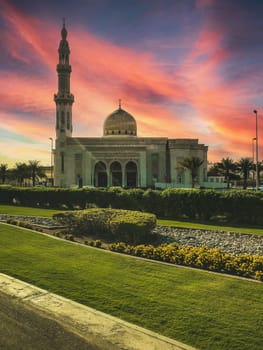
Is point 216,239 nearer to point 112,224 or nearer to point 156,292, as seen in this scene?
point 112,224

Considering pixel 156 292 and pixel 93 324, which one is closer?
pixel 93 324

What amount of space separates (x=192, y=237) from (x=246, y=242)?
233 cm

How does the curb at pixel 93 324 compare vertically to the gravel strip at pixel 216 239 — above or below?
below

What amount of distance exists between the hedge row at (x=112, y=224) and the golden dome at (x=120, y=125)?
63.9m

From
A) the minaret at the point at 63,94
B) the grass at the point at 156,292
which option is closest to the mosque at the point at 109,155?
the minaret at the point at 63,94

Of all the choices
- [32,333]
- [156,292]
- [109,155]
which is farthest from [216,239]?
[109,155]

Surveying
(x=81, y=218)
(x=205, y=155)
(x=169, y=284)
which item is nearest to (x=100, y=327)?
(x=169, y=284)

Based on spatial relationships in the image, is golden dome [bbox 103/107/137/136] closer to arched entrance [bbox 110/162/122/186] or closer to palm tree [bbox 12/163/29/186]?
arched entrance [bbox 110/162/122/186]

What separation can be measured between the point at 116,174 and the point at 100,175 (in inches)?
139

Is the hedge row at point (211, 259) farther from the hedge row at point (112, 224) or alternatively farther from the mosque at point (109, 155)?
the mosque at point (109, 155)

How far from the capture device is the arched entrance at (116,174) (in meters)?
75.2

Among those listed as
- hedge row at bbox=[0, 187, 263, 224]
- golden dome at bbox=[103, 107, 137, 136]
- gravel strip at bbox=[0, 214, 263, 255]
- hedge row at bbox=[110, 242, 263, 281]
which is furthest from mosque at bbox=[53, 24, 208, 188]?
hedge row at bbox=[110, 242, 263, 281]

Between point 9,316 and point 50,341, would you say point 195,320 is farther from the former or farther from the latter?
point 9,316

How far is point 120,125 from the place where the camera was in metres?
79.6
